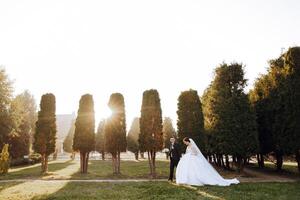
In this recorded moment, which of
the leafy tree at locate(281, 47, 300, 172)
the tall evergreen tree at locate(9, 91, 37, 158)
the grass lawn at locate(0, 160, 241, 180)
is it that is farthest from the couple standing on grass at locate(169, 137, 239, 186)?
the tall evergreen tree at locate(9, 91, 37, 158)

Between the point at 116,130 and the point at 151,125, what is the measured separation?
3998 millimetres

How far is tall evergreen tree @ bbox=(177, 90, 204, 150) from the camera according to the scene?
29.2 m

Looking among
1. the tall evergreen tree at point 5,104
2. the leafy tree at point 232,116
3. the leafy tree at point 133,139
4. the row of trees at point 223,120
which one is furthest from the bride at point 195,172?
the leafy tree at point 133,139

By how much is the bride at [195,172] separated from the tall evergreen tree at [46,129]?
1673 centimetres

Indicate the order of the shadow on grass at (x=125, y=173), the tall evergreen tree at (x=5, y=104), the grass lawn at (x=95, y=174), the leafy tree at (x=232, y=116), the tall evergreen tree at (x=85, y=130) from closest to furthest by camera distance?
1. the shadow on grass at (x=125, y=173)
2. the grass lawn at (x=95, y=174)
3. the leafy tree at (x=232, y=116)
4. the tall evergreen tree at (x=85, y=130)
5. the tall evergreen tree at (x=5, y=104)

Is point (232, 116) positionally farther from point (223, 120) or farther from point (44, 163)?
point (44, 163)

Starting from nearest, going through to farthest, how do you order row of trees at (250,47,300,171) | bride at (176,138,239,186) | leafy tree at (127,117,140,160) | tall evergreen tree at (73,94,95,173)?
1. bride at (176,138,239,186)
2. row of trees at (250,47,300,171)
3. tall evergreen tree at (73,94,95,173)
4. leafy tree at (127,117,140,160)

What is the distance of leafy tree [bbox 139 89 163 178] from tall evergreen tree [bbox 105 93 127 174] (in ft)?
9.62

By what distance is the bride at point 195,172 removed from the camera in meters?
Answer: 20.0

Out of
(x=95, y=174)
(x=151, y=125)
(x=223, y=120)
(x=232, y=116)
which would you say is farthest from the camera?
(x=95, y=174)

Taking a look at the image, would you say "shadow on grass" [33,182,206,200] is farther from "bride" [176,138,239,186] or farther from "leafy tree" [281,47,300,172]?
"leafy tree" [281,47,300,172]

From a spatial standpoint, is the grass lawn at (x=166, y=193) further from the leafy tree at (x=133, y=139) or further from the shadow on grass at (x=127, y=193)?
the leafy tree at (x=133, y=139)

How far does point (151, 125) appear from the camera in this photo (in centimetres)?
2794

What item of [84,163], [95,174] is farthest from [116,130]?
[84,163]
